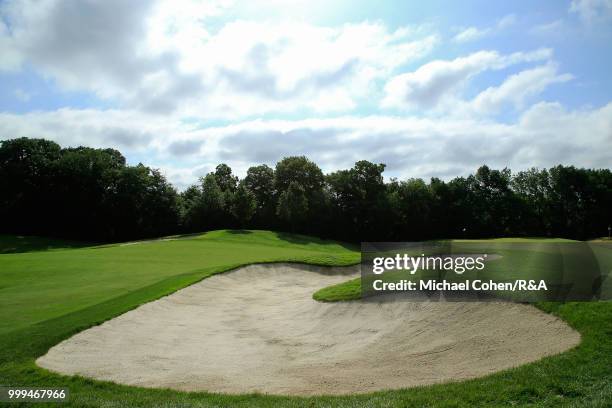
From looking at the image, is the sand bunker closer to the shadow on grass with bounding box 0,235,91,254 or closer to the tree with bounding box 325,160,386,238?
the shadow on grass with bounding box 0,235,91,254

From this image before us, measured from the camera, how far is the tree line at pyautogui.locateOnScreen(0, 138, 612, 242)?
70.8 metres

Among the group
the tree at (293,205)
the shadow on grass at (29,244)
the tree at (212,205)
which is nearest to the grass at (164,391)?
the shadow on grass at (29,244)

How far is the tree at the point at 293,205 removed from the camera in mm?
72875

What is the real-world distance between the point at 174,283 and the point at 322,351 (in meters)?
12.2

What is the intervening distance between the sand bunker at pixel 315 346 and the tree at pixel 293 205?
2190 inches

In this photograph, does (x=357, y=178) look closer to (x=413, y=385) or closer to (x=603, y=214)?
(x=603, y=214)

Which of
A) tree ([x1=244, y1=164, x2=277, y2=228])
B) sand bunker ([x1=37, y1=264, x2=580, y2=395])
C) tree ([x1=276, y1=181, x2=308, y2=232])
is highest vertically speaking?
tree ([x1=244, y1=164, x2=277, y2=228])

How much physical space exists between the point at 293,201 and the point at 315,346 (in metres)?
61.0

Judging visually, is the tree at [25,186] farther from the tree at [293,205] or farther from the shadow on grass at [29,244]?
the tree at [293,205]

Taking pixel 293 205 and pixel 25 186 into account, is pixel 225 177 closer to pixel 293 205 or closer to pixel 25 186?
pixel 293 205

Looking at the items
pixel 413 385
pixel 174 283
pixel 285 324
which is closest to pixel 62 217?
pixel 174 283

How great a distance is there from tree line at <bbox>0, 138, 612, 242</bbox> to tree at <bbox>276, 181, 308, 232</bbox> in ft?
0.56

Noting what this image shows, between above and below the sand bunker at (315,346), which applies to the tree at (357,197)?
above

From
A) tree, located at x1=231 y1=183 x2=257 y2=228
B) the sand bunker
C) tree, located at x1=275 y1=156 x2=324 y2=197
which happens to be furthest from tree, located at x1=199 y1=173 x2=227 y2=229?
the sand bunker
